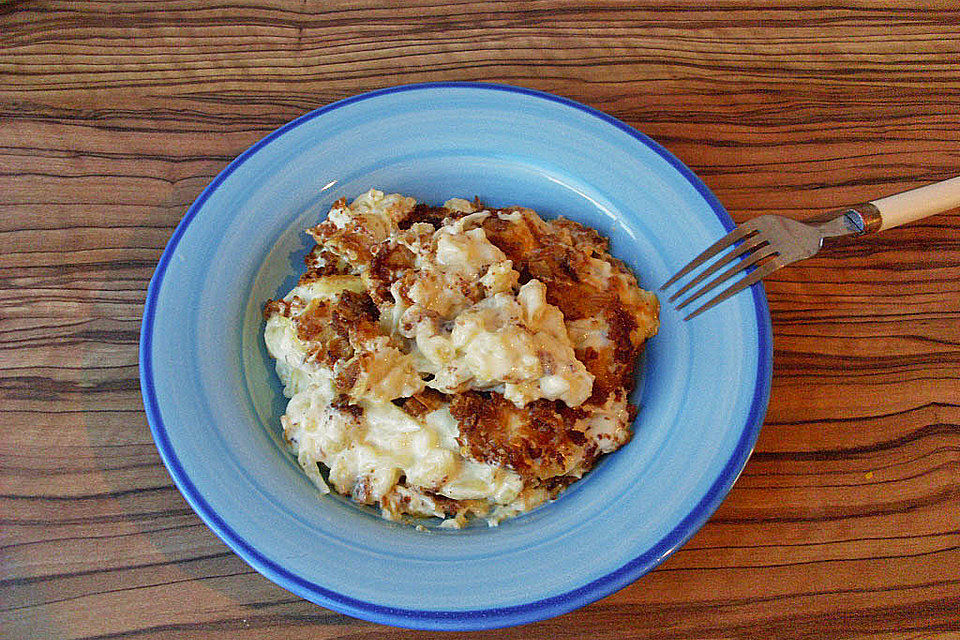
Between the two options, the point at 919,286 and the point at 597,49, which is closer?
the point at 919,286

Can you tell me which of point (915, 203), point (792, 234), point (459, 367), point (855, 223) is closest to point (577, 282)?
point (459, 367)

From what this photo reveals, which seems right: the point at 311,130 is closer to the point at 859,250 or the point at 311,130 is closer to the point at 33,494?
the point at 33,494

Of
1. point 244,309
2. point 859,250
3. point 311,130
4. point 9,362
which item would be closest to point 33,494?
point 9,362

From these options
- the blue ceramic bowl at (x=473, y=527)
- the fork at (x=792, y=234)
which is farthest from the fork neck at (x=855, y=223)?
the blue ceramic bowl at (x=473, y=527)

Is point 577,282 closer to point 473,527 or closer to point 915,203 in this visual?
point 473,527

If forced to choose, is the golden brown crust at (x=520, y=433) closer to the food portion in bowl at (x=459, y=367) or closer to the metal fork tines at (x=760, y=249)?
the food portion in bowl at (x=459, y=367)
